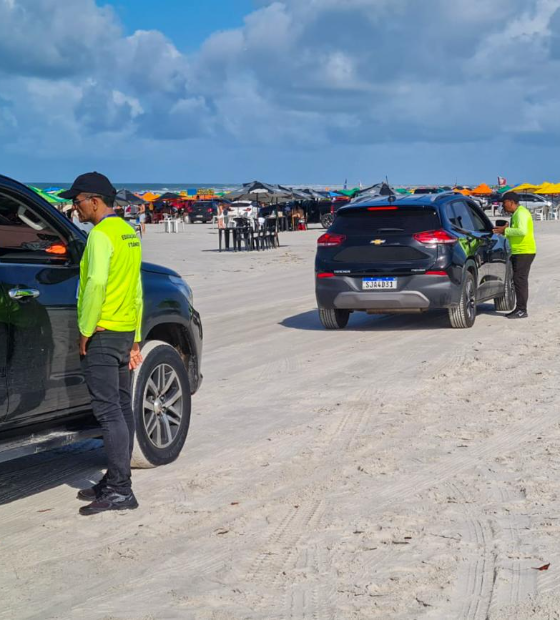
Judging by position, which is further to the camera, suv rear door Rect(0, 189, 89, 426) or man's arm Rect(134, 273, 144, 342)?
man's arm Rect(134, 273, 144, 342)

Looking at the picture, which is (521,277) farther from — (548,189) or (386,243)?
(548,189)

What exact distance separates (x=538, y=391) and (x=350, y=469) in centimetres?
298

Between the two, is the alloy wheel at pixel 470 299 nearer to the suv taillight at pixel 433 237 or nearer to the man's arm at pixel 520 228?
the suv taillight at pixel 433 237

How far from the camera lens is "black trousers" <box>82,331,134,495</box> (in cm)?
559

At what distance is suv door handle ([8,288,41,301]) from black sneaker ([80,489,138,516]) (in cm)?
113

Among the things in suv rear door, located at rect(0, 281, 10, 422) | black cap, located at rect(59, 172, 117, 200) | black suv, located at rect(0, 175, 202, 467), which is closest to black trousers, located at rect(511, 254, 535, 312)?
black suv, located at rect(0, 175, 202, 467)

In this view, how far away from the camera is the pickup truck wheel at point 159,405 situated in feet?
20.5

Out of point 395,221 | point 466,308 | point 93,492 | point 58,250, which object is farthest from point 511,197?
point 93,492

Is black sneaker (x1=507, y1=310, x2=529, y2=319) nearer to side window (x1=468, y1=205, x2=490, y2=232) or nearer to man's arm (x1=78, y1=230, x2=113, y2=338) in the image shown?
side window (x1=468, y1=205, x2=490, y2=232)

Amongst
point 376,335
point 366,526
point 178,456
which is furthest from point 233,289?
point 366,526

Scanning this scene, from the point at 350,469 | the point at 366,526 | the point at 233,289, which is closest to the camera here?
the point at 366,526

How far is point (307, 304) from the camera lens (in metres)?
17.0

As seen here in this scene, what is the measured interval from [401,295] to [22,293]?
7.81 metres

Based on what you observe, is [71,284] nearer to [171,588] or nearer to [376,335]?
[171,588]
